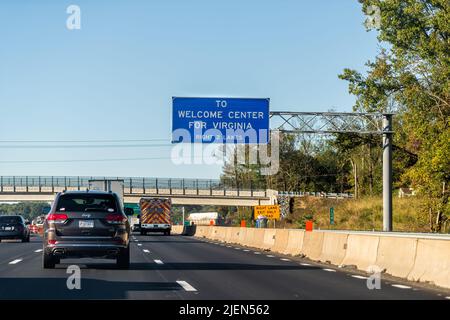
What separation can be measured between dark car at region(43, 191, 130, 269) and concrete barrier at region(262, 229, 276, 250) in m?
13.6

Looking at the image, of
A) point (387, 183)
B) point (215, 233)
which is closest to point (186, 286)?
point (387, 183)

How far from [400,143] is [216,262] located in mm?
45516

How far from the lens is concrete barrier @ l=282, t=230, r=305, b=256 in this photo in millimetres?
26359

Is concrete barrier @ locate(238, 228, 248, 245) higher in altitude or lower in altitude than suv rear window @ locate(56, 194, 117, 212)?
lower

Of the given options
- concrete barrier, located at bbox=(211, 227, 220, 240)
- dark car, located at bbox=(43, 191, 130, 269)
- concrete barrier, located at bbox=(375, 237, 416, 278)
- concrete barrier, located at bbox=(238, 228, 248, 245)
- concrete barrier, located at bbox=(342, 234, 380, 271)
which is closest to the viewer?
concrete barrier, located at bbox=(375, 237, 416, 278)

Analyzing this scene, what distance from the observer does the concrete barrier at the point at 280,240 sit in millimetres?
28864

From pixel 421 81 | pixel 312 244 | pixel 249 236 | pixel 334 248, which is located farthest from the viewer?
pixel 421 81

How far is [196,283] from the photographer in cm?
1489

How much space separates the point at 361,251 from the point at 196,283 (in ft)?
20.0

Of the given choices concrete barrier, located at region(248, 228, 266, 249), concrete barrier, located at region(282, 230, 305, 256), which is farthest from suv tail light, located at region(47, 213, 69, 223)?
concrete barrier, located at region(248, 228, 266, 249)

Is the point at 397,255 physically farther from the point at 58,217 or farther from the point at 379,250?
the point at 58,217

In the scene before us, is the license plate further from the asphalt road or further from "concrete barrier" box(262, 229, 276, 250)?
"concrete barrier" box(262, 229, 276, 250)
